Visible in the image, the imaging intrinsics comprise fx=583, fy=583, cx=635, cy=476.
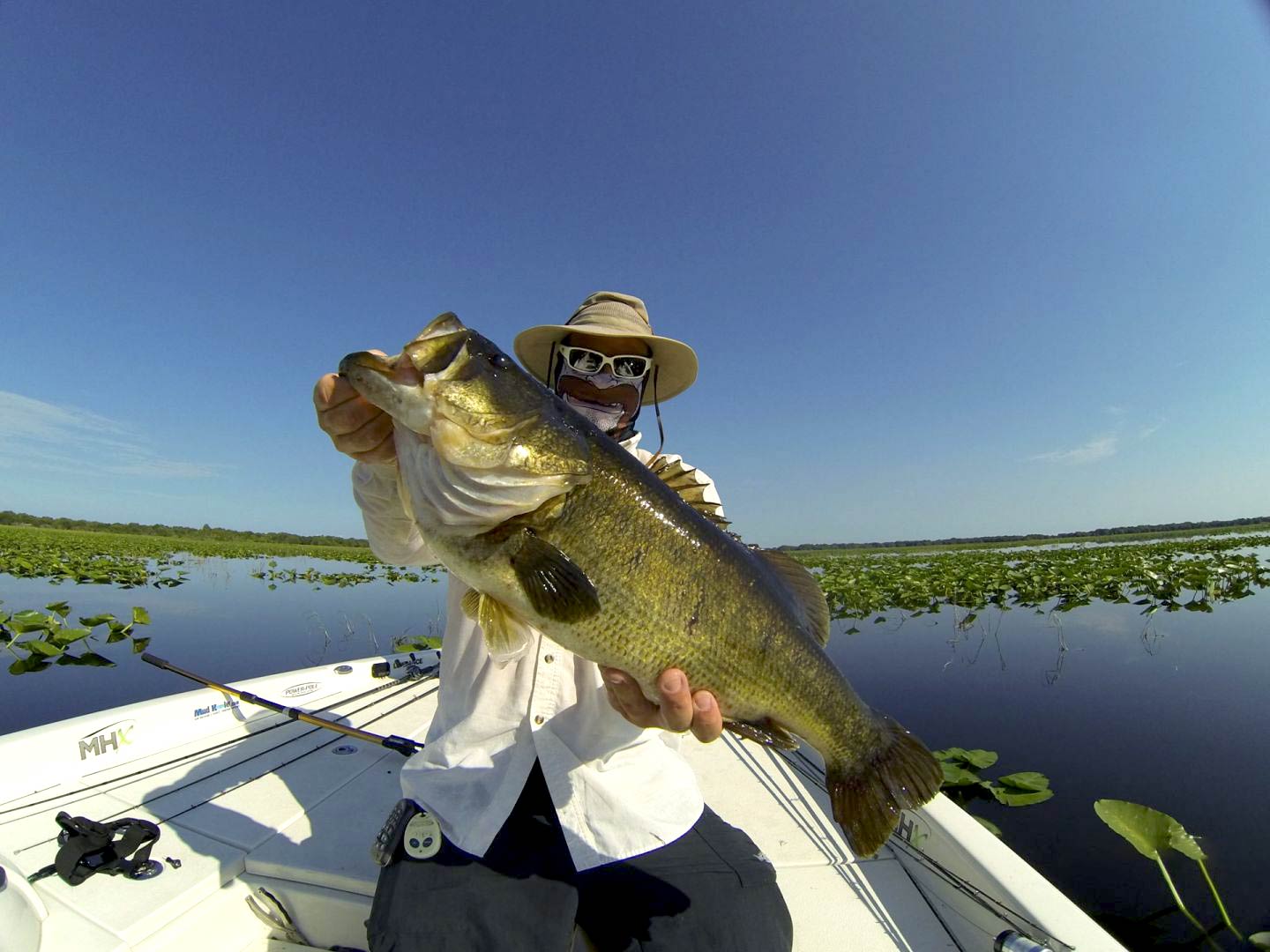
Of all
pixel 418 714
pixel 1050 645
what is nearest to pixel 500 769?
pixel 418 714

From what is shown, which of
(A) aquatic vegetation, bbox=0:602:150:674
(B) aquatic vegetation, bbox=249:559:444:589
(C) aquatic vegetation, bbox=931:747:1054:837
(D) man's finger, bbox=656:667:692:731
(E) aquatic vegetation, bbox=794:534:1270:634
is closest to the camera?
(D) man's finger, bbox=656:667:692:731

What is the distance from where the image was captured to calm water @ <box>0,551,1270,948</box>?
526cm

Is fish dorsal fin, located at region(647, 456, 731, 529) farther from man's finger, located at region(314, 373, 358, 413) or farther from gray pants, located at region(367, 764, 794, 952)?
gray pants, located at region(367, 764, 794, 952)

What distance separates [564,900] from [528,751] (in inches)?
22.7

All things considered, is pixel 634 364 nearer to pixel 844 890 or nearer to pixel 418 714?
pixel 844 890

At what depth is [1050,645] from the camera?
12914 mm

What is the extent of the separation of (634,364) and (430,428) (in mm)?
1962

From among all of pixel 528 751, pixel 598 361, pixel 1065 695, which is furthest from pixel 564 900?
pixel 1065 695

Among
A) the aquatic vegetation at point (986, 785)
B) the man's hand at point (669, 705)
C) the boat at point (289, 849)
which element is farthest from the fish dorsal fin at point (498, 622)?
the aquatic vegetation at point (986, 785)

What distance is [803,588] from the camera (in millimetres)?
2818

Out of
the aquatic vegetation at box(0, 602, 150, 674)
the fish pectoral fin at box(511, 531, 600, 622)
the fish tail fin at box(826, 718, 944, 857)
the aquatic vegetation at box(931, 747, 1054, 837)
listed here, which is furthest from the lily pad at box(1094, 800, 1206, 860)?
the aquatic vegetation at box(0, 602, 150, 674)

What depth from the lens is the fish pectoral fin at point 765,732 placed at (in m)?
2.41

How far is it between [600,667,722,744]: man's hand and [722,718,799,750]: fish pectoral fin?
0.13m

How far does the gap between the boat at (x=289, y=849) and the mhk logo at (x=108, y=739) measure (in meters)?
0.01
